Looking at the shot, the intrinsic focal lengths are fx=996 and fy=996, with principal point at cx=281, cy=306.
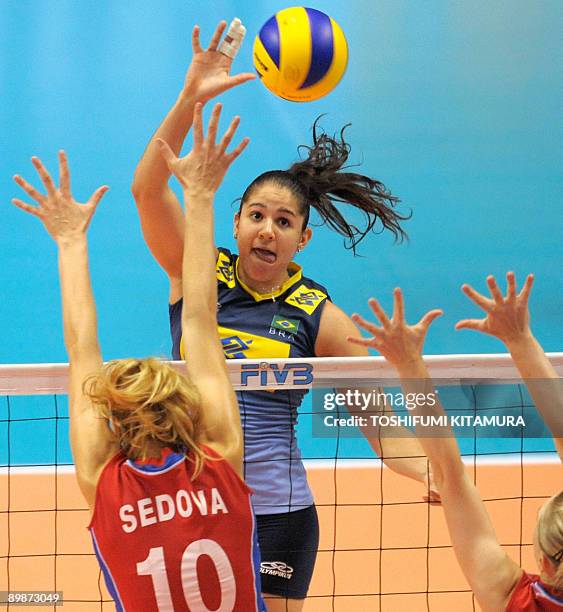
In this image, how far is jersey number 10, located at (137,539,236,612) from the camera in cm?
192

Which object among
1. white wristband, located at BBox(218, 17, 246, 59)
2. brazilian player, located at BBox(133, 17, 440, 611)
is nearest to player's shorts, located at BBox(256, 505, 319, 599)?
brazilian player, located at BBox(133, 17, 440, 611)

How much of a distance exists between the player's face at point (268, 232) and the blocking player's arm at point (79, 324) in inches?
28.2

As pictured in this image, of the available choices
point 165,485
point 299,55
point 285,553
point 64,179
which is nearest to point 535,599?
point 165,485

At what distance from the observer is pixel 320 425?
5430 millimetres

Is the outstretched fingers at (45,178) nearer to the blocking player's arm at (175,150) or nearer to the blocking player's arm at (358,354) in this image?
the blocking player's arm at (175,150)

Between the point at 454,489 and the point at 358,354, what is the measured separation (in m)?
1.25

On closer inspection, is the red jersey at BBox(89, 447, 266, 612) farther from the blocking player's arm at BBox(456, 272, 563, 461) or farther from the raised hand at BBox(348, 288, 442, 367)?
the blocking player's arm at BBox(456, 272, 563, 461)

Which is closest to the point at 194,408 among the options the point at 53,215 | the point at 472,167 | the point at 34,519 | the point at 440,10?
the point at 53,215

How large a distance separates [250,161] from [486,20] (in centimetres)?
294

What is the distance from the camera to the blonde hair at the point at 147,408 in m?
1.97

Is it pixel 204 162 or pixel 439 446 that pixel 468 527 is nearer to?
pixel 439 446

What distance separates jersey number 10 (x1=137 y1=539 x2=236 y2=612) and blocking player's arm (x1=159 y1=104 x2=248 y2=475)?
0.64ft

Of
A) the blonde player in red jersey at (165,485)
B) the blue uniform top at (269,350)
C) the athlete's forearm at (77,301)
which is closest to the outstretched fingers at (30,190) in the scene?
the athlete's forearm at (77,301)

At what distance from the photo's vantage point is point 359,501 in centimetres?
564
